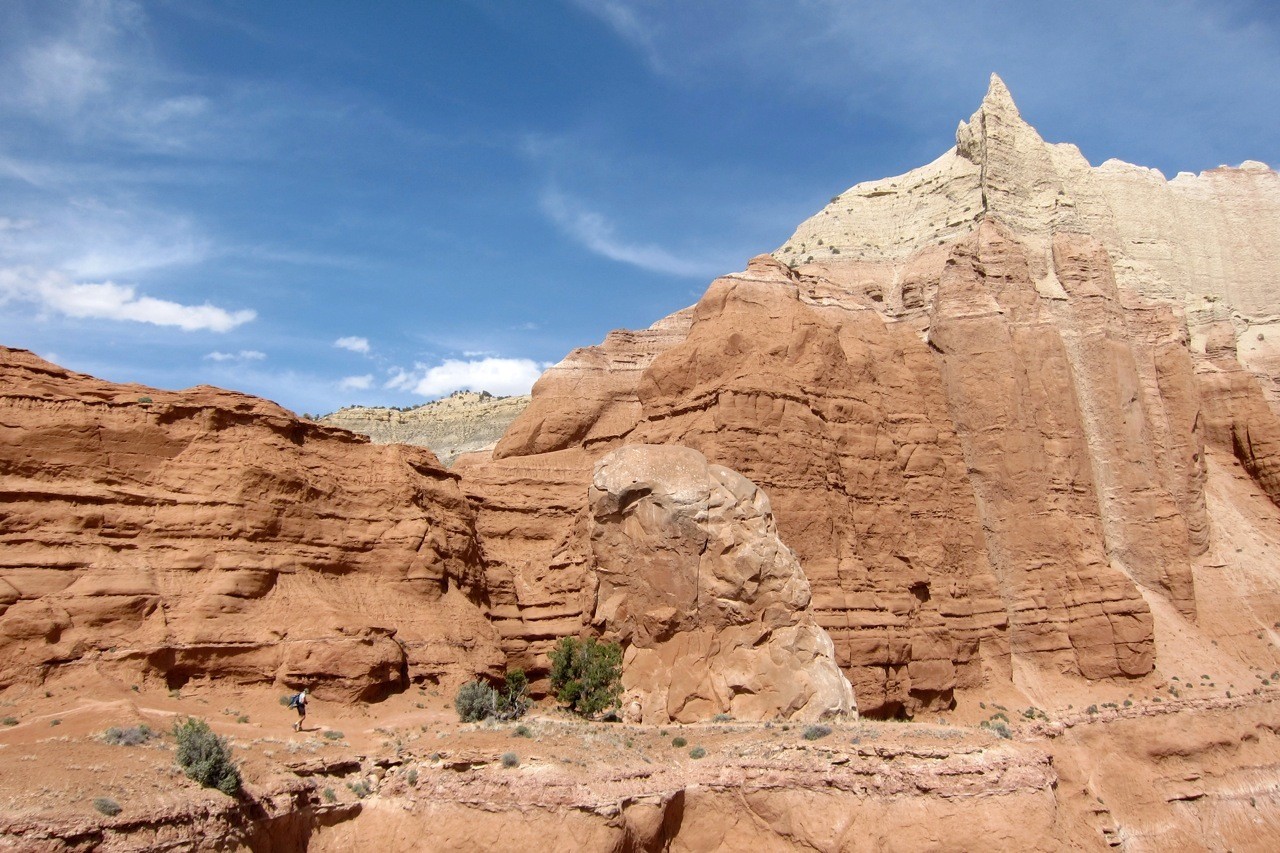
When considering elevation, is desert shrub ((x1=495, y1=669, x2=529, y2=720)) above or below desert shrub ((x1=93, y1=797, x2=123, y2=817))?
below

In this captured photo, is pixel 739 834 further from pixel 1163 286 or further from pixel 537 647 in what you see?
pixel 1163 286

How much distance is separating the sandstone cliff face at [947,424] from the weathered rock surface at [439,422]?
1057 inches

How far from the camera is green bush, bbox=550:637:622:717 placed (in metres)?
24.7

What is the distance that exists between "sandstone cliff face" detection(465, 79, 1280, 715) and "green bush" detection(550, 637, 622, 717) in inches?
87.0

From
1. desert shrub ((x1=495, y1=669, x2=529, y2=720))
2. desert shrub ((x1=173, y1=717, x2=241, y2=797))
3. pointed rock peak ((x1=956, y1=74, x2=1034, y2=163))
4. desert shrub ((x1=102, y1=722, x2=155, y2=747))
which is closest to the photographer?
desert shrub ((x1=173, y1=717, x2=241, y2=797))

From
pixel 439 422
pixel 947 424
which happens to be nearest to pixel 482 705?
pixel 947 424

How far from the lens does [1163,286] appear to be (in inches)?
1882

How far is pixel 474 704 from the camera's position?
73.3ft

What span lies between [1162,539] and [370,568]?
28.8 m

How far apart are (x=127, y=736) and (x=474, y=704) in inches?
302

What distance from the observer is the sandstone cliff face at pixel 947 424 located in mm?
31000

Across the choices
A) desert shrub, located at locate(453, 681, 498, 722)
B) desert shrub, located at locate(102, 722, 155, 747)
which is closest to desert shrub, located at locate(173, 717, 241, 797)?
desert shrub, located at locate(102, 722, 155, 747)

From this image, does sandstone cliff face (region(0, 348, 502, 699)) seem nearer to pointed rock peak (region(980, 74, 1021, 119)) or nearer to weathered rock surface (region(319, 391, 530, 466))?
pointed rock peak (region(980, 74, 1021, 119))

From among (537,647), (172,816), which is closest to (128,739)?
(172,816)
